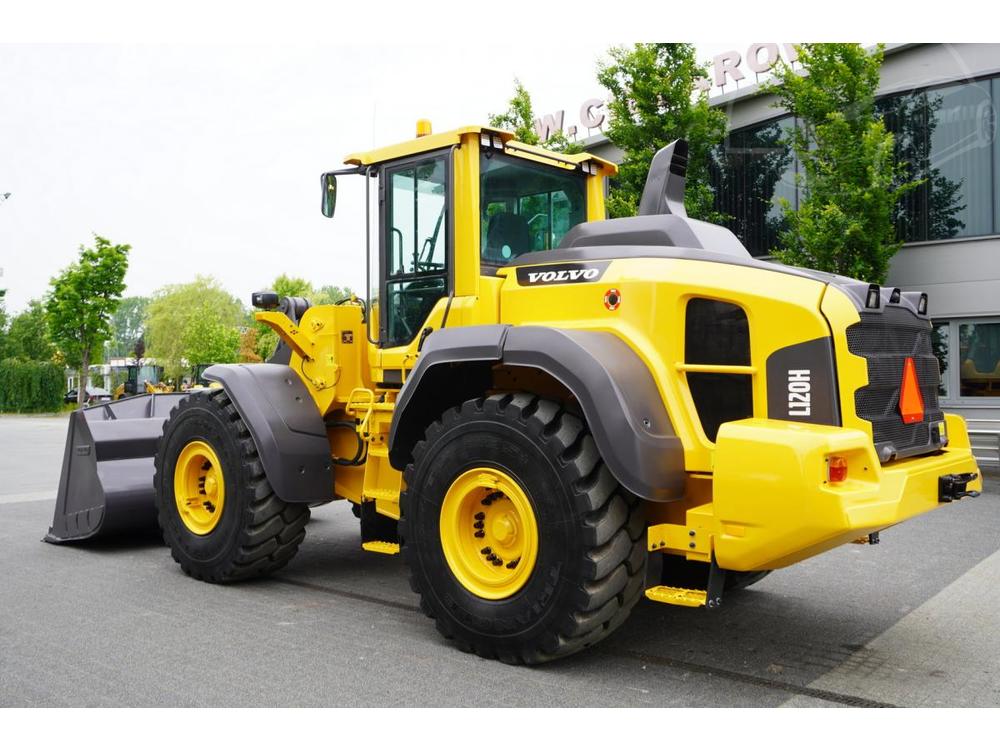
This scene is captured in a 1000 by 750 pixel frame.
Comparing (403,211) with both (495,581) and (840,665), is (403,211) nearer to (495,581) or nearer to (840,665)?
(495,581)

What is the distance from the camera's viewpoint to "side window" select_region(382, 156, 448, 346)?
5.57 m

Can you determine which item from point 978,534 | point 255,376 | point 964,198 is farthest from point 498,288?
point 964,198

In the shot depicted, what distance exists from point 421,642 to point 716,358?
213 centimetres

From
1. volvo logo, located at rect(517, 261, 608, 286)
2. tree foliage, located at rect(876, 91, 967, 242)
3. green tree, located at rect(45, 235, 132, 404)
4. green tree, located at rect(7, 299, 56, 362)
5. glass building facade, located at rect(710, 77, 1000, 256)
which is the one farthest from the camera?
green tree, located at rect(7, 299, 56, 362)

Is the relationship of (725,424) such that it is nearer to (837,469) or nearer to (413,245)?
(837,469)

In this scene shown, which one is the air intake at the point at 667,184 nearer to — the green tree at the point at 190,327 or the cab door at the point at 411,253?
the cab door at the point at 411,253

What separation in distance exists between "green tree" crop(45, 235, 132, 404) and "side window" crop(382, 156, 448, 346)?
122 feet

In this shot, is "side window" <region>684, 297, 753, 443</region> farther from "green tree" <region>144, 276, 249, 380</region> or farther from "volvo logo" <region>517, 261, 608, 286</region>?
"green tree" <region>144, 276, 249, 380</region>

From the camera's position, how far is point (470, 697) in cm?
398

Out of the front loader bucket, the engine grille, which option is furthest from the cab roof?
the front loader bucket

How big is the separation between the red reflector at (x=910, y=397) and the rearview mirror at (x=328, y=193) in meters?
3.75

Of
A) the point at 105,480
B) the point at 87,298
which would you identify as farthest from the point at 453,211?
the point at 87,298

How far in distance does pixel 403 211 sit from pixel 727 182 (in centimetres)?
1188

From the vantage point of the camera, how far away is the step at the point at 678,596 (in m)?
4.09
